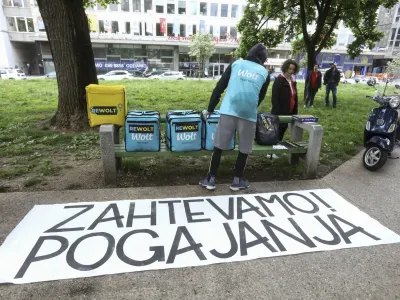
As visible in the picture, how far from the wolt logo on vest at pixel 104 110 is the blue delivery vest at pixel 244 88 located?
1757 mm

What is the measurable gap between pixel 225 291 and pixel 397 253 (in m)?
1.91

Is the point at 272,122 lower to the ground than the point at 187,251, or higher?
higher

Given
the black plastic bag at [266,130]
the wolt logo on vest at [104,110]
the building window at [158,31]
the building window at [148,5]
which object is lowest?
the black plastic bag at [266,130]

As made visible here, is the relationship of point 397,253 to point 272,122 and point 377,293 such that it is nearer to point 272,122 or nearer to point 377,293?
point 377,293

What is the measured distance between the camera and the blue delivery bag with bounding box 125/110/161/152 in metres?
4.03

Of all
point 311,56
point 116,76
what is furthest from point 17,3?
point 311,56

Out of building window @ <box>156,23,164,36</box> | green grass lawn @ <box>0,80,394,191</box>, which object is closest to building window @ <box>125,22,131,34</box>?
building window @ <box>156,23,164,36</box>

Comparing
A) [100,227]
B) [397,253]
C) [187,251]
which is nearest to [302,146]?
[397,253]

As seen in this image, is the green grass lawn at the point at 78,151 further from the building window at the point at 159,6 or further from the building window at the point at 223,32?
the building window at the point at 223,32

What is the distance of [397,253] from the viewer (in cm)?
298

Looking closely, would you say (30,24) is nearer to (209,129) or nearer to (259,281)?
(209,129)

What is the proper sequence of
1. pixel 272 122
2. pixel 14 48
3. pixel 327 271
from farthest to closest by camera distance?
pixel 14 48 < pixel 272 122 < pixel 327 271

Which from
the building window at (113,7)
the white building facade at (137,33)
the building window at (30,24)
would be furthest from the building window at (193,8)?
the building window at (30,24)

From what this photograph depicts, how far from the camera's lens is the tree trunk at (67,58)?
20.2ft
